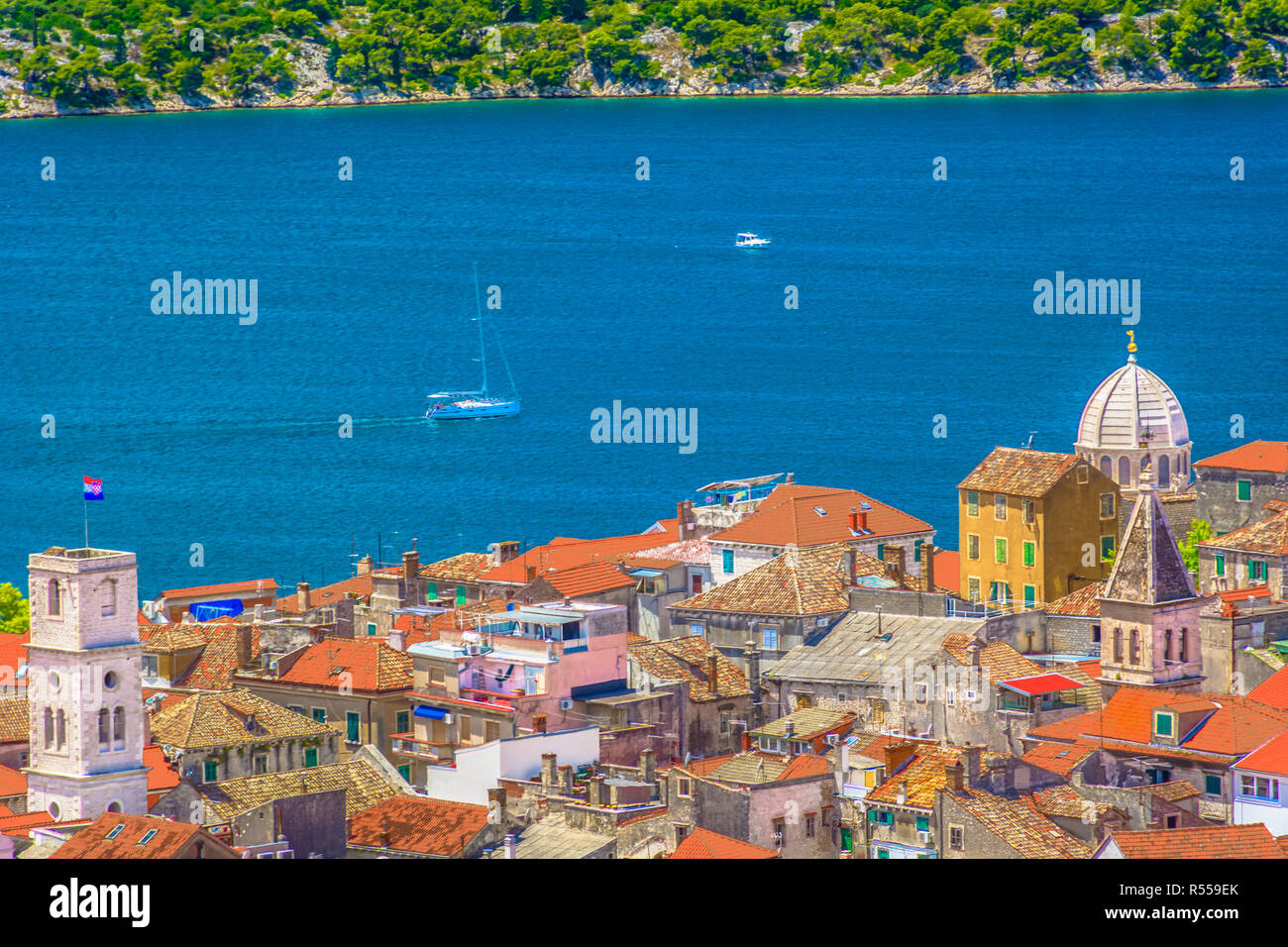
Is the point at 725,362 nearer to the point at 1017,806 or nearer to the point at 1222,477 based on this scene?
the point at 1222,477

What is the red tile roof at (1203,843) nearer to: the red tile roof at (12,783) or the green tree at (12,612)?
the red tile roof at (12,783)

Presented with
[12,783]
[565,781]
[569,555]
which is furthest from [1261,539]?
[12,783]

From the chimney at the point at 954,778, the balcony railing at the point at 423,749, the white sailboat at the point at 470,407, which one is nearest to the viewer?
the chimney at the point at 954,778

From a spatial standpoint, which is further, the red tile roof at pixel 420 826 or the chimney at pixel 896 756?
the chimney at pixel 896 756

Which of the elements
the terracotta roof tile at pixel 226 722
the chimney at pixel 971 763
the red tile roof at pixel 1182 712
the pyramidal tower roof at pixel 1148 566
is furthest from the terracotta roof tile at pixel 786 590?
the chimney at pixel 971 763

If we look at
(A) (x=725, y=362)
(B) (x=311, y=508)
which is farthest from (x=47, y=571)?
(A) (x=725, y=362)

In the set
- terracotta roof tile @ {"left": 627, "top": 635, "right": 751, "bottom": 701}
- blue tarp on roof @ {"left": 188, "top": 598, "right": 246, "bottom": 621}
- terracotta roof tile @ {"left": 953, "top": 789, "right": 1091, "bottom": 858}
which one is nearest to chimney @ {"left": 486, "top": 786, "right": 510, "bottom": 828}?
terracotta roof tile @ {"left": 953, "top": 789, "right": 1091, "bottom": 858}

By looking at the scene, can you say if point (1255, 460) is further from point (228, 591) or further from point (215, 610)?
point (228, 591)
